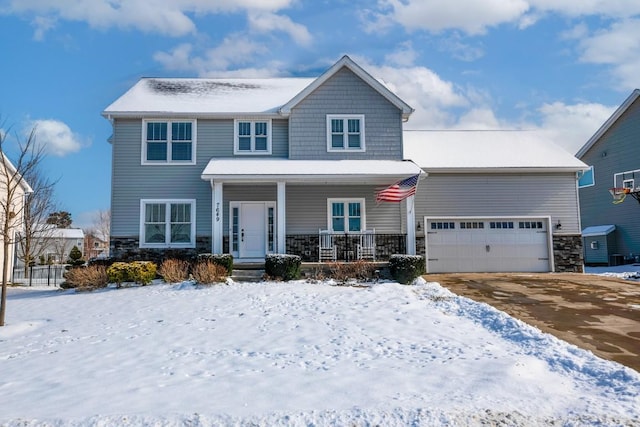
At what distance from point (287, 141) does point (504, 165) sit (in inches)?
322

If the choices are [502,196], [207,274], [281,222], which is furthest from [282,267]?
[502,196]

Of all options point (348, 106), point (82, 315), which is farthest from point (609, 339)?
point (348, 106)

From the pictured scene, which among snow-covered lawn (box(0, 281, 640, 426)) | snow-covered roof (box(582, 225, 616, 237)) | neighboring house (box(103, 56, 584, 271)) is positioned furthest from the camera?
snow-covered roof (box(582, 225, 616, 237))

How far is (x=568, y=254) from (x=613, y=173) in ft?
28.9

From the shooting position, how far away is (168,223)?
55.2 ft

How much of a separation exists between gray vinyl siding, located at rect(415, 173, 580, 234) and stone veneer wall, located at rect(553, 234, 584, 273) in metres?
0.31

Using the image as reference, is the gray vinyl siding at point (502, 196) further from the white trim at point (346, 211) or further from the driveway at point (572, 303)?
the driveway at point (572, 303)

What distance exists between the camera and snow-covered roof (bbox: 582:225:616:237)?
23.6 metres

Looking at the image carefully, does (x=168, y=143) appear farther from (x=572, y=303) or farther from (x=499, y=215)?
(x=572, y=303)

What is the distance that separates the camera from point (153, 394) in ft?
17.8

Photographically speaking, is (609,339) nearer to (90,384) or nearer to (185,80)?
(90,384)

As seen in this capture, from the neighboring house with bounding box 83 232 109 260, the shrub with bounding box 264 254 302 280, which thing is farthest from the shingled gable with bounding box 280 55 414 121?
the neighboring house with bounding box 83 232 109 260

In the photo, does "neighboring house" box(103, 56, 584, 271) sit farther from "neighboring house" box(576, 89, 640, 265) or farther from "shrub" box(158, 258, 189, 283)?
"neighboring house" box(576, 89, 640, 265)

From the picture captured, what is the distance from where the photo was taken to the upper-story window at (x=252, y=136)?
17250mm
